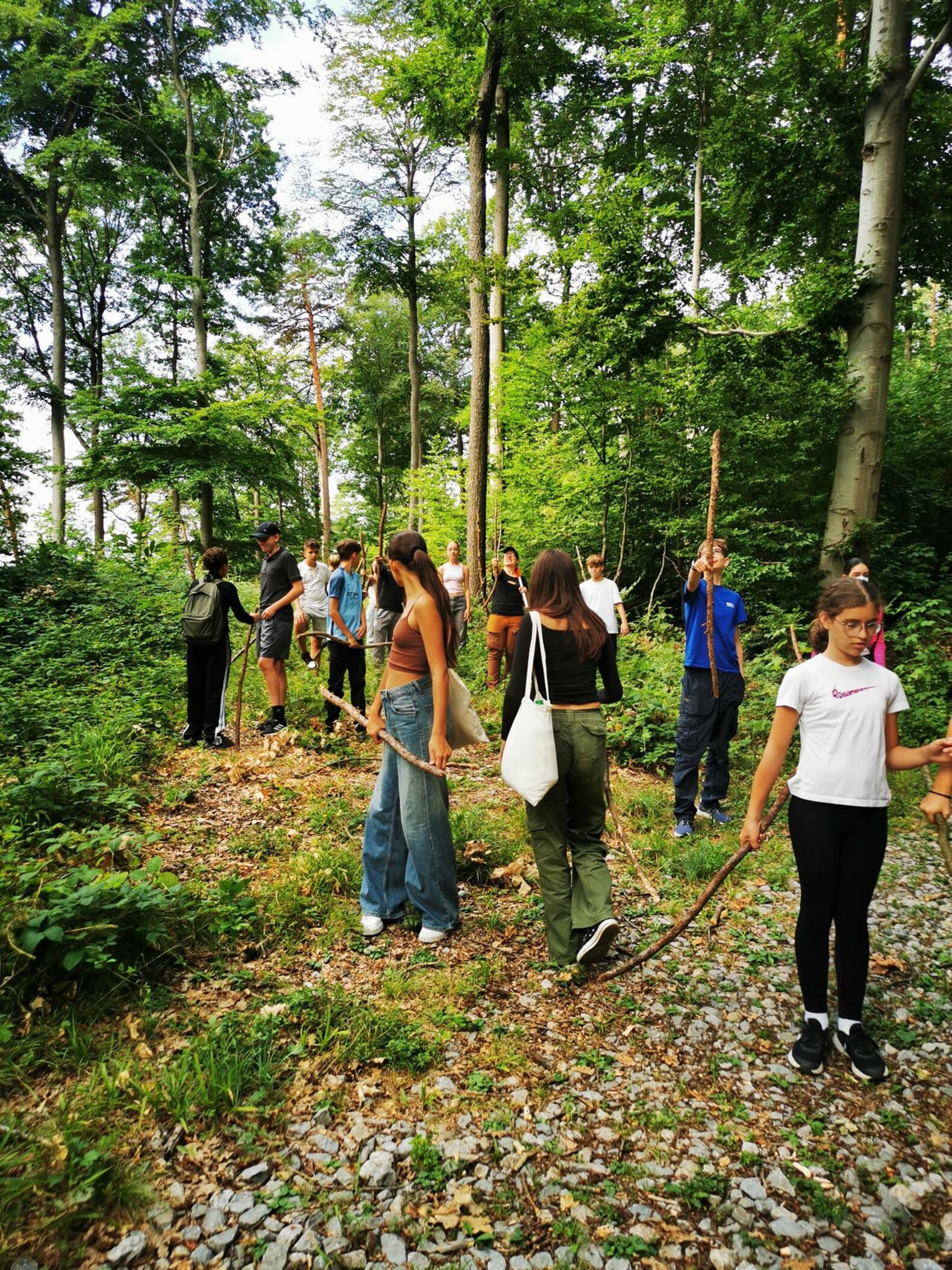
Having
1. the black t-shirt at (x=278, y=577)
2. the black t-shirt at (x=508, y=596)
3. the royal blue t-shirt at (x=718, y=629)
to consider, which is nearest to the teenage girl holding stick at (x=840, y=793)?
the royal blue t-shirt at (x=718, y=629)

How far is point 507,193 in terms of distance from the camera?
46.6 ft

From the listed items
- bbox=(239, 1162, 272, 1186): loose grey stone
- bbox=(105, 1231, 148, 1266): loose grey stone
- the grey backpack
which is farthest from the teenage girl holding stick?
the grey backpack

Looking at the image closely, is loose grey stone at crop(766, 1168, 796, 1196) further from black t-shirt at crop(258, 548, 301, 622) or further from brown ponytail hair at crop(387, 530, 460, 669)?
black t-shirt at crop(258, 548, 301, 622)

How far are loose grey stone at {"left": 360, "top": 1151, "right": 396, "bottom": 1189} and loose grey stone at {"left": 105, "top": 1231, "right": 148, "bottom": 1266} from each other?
74 centimetres

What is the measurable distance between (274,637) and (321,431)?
16899mm

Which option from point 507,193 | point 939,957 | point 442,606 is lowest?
point 939,957

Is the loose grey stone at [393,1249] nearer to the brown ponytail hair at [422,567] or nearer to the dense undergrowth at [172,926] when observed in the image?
the dense undergrowth at [172,926]

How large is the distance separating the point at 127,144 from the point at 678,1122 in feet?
82.9

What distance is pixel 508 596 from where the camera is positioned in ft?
31.6

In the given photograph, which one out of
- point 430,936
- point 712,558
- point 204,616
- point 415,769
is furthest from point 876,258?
point 430,936

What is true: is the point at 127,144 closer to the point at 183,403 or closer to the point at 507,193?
the point at 183,403

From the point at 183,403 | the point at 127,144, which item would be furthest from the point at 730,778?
the point at 127,144

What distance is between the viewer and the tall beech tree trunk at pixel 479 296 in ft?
36.6

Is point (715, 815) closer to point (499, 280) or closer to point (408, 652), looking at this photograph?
point (408, 652)
